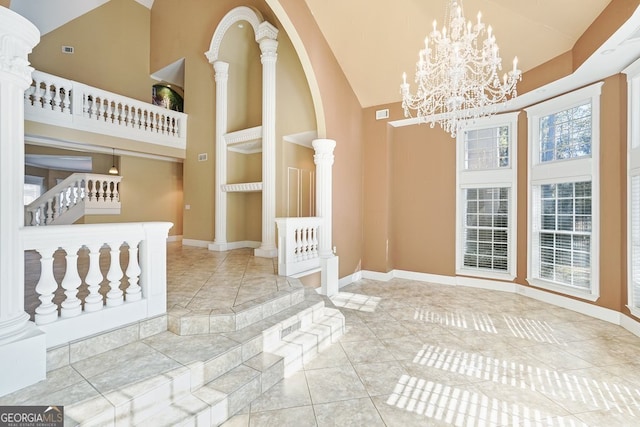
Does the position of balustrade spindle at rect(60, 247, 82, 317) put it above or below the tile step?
above

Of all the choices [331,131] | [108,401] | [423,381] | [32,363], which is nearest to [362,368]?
[423,381]

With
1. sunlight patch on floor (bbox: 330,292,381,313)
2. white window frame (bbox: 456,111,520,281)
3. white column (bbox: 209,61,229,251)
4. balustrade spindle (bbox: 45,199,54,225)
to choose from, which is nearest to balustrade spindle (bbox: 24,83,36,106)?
balustrade spindle (bbox: 45,199,54,225)

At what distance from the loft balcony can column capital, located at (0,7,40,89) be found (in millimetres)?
4901

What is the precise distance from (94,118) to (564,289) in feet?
30.3

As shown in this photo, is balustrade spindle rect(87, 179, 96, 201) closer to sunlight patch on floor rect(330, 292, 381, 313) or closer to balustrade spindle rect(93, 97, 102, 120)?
balustrade spindle rect(93, 97, 102, 120)

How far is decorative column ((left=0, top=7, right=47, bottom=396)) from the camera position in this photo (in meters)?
1.67

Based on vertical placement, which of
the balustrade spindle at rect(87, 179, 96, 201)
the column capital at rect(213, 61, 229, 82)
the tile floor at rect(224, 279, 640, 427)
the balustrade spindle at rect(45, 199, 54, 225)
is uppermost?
the column capital at rect(213, 61, 229, 82)

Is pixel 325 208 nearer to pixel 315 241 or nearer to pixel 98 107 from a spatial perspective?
pixel 315 241

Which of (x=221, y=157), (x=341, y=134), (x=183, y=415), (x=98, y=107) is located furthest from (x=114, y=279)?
(x=98, y=107)

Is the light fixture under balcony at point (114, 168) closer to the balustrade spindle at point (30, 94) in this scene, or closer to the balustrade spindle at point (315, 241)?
the balustrade spindle at point (30, 94)

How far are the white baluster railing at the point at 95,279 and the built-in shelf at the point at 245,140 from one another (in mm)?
3850

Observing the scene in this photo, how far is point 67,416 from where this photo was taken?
152 centimetres

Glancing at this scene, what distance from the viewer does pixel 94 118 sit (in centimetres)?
600

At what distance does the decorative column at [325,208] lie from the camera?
4578 millimetres
